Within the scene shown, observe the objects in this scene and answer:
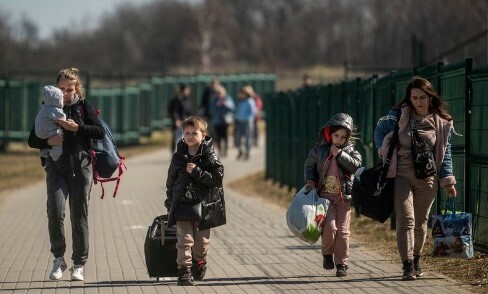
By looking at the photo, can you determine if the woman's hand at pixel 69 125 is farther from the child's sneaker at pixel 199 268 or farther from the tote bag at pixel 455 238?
the tote bag at pixel 455 238

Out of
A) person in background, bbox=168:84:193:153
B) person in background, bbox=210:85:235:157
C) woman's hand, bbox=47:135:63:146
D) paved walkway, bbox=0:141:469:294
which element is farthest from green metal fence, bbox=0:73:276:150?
woman's hand, bbox=47:135:63:146

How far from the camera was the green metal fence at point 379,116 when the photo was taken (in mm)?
11336

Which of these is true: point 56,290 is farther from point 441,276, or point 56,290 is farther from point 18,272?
point 441,276

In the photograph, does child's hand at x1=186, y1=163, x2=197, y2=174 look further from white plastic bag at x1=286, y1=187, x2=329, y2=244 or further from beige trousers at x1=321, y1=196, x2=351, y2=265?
beige trousers at x1=321, y1=196, x2=351, y2=265

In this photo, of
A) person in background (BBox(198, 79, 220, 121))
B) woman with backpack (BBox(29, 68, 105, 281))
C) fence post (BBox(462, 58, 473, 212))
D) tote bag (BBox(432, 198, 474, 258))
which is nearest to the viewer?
tote bag (BBox(432, 198, 474, 258))

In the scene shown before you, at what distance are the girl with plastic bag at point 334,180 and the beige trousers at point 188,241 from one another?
973mm

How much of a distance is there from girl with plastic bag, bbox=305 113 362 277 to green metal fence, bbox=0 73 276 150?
23.3 metres

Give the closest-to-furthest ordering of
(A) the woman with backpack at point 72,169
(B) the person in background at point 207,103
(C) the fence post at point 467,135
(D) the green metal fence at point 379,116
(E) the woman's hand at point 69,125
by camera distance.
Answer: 1. (E) the woman's hand at point 69,125
2. (A) the woman with backpack at point 72,169
3. (D) the green metal fence at point 379,116
4. (C) the fence post at point 467,135
5. (B) the person in background at point 207,103

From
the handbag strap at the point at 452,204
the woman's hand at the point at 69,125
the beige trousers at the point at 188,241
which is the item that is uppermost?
the woman's hand at the point at 69,125

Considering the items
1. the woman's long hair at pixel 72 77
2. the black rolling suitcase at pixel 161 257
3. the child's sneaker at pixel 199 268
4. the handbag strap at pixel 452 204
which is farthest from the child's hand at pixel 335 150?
the woman's long hair at pixel 72 77

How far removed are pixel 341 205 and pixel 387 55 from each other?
136 feet

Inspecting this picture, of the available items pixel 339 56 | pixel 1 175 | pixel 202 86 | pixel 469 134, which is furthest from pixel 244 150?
pixel 339 56

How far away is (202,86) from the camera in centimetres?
4103

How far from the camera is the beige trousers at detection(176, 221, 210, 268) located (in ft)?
33.7
